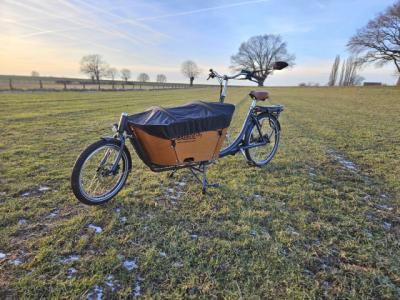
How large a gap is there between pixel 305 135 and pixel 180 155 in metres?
4.85

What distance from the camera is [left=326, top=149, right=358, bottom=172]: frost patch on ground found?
12.4 feet

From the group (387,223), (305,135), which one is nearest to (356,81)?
(305,135)

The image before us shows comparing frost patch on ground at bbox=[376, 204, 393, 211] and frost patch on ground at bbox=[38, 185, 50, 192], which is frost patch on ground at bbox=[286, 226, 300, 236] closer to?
frost patch on ground at bbox=[376, 204, 393, 211]

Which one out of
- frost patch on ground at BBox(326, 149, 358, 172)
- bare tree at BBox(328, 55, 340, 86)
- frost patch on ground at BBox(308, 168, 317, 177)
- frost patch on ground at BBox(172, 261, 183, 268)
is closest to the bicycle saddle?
frost patch on ground at BBox(308, 168, 317, 177)

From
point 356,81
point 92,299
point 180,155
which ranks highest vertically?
point 356,81

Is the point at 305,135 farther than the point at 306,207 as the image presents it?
Yes

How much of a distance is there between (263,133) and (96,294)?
3.16m

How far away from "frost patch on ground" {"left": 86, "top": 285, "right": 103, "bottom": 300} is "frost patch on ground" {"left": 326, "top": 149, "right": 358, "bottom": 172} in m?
3.85

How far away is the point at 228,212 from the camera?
2459 millimetres

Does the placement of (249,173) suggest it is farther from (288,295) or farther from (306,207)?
(288,295)

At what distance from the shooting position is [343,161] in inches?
161

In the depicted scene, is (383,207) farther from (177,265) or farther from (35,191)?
(35,191)

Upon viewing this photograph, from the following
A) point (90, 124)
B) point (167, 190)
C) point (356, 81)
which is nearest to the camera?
point (167, 190)

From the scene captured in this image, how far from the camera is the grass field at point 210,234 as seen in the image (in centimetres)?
157
